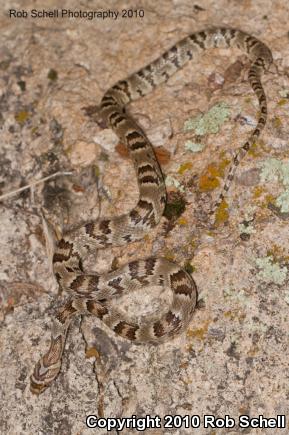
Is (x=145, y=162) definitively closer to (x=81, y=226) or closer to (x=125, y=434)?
(x=81, y=226)

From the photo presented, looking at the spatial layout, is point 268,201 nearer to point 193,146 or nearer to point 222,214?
point 222,214

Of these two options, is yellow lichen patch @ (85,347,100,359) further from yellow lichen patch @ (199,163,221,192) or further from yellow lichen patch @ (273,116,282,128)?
yellow lichen patch @ (273,116,282,128)

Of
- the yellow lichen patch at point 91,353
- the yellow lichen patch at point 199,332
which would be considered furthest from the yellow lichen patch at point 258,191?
the yellow lichen patch at point 91,353

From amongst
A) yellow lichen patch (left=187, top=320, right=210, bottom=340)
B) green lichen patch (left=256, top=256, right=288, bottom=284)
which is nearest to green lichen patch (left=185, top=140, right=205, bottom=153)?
green lichen patch (left=256, top=256, right=288, bottom=284)

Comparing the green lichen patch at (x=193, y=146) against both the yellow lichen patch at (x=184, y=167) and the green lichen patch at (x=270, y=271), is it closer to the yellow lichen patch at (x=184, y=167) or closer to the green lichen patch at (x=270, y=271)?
the yellow lichen patch at (x=184, y=167)

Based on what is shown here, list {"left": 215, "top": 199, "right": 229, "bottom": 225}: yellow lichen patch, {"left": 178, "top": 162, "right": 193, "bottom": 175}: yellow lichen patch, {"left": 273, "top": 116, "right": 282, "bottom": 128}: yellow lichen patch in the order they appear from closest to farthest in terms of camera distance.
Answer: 1. {"left": 215, "top": 199, "right": 229, "bottom": 225}: yellow lichen patch
2. {"left": 273, "top": 116, "right": 282, "bottom": 128}: yellow lichen patch
3. {"left": 178, "top": 162, "right": 193, "bottom": 175}: yellow lichen patch

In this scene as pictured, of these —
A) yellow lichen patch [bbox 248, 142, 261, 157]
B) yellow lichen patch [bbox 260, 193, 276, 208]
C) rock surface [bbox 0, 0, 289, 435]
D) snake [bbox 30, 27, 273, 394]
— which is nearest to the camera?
rock surface [bbox 0, 0, 289, 435]

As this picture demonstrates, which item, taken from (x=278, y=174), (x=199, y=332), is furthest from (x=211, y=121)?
(x=199, y=332)

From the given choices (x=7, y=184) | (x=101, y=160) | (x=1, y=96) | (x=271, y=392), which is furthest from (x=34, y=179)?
(x=271, y=392)
